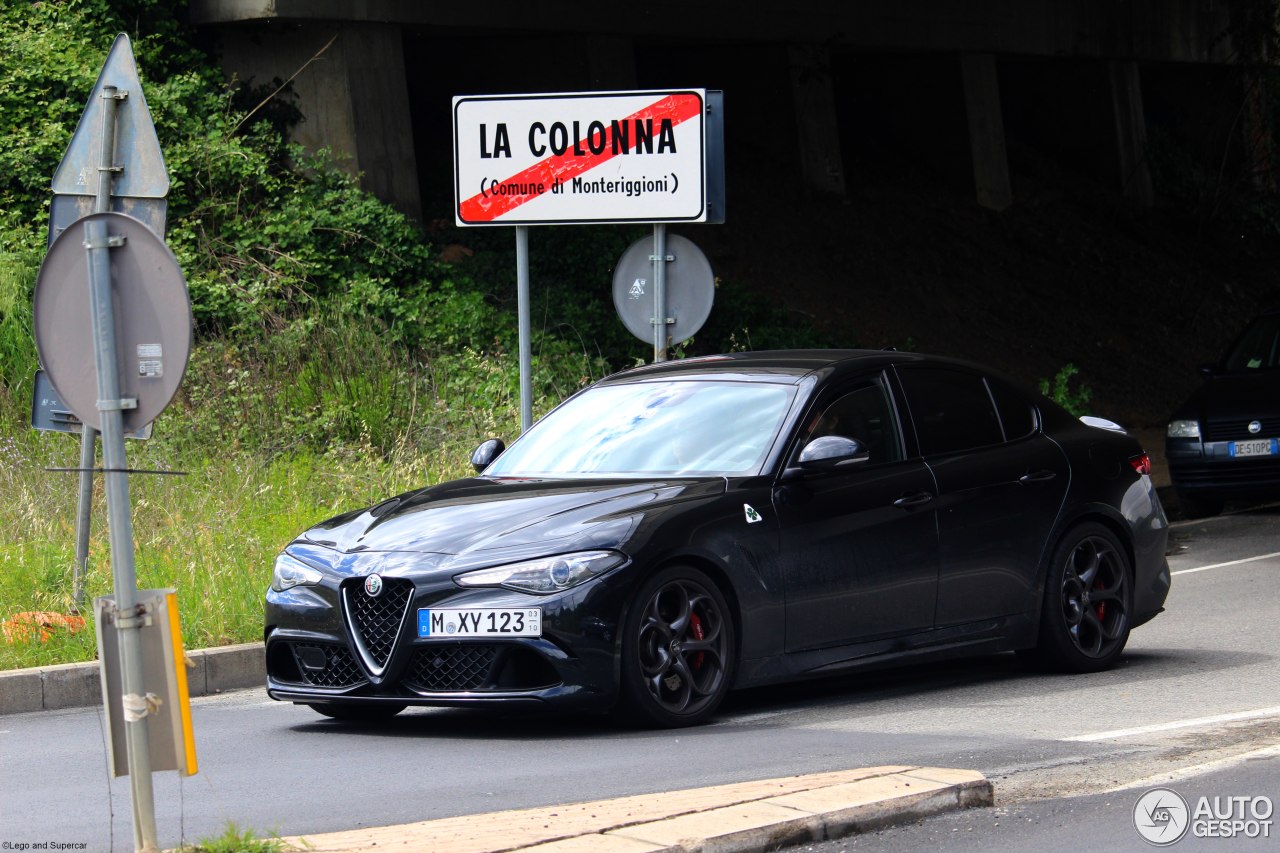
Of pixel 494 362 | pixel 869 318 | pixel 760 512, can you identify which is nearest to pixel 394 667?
pixel 760 512

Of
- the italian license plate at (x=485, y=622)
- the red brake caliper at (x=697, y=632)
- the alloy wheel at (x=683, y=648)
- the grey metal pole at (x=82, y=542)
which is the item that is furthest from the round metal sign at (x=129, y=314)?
the grey metal pole at (x=82, y=542)

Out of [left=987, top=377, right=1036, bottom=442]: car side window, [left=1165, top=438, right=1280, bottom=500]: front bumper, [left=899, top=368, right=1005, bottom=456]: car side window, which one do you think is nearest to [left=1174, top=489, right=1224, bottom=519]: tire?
[left=1165, top=438, right=1280, bottom=500]: front bumper

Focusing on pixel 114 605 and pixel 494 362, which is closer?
pixel 114 605

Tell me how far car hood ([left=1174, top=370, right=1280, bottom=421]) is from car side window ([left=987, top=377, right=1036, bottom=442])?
8.25 metres

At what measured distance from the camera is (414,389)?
56.5ft

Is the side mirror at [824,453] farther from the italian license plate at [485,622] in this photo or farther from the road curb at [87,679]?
the road curb at [87,679]

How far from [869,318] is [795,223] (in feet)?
9.20

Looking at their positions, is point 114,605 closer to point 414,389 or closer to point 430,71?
point 414,389

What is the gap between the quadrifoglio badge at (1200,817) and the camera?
5617 millimetres

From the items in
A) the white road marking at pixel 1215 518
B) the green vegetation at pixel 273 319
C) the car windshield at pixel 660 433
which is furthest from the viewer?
the white road marking at pixel 1215 518

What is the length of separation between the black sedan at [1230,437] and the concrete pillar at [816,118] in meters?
12.7

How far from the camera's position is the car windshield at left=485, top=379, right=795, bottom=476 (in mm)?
8328

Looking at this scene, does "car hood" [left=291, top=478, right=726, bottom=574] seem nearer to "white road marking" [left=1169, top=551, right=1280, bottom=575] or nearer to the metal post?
the metal post

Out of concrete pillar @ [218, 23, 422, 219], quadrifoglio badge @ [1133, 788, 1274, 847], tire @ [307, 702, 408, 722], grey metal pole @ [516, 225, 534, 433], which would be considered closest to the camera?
quadrifoglio badge @ [1133, 788, 1274, 847]
